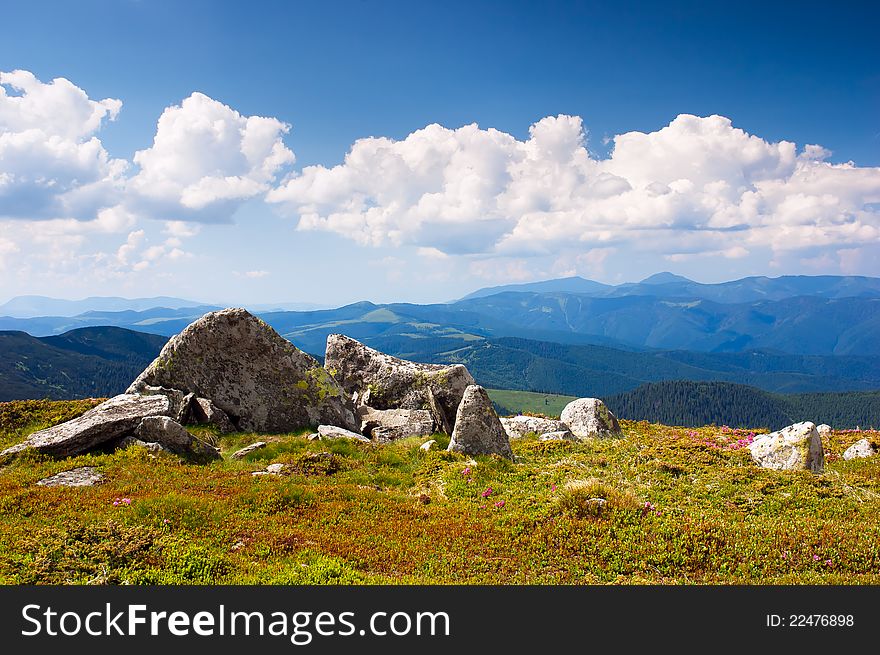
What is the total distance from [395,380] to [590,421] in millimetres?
12230

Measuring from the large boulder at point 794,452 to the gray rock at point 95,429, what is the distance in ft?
87.3

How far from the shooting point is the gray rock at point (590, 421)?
2984 centimetres

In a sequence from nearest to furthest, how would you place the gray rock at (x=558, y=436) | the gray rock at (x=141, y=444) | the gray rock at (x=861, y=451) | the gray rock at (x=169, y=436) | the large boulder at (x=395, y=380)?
1. the gray rock at (x=141, y=444)
2. the gray rock at (x=169, y=436)
3. the gray rock at (x=558, y=436)
4. the gray rock at (x=861, y=451)
5. the large boulder at (x=395, y=380)

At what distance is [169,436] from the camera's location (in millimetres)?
19297

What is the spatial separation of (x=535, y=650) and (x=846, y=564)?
27.4ft

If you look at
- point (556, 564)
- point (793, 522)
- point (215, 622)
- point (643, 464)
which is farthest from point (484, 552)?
point (643, 464)

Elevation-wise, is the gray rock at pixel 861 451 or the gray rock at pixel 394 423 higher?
the gray rock at pixel 394 423

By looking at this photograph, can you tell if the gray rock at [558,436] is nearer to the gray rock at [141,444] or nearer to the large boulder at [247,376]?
the large boulder at [247,376]

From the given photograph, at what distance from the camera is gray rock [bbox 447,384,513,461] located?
2086cm

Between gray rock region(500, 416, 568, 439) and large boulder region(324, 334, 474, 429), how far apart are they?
408cm

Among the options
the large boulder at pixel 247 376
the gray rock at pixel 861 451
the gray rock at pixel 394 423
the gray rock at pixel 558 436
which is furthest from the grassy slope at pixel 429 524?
the gray rock at pixel 861 451

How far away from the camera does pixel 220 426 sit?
957 inches

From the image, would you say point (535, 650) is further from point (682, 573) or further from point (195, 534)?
point (195, 534)

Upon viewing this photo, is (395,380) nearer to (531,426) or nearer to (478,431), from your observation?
(531,426)
